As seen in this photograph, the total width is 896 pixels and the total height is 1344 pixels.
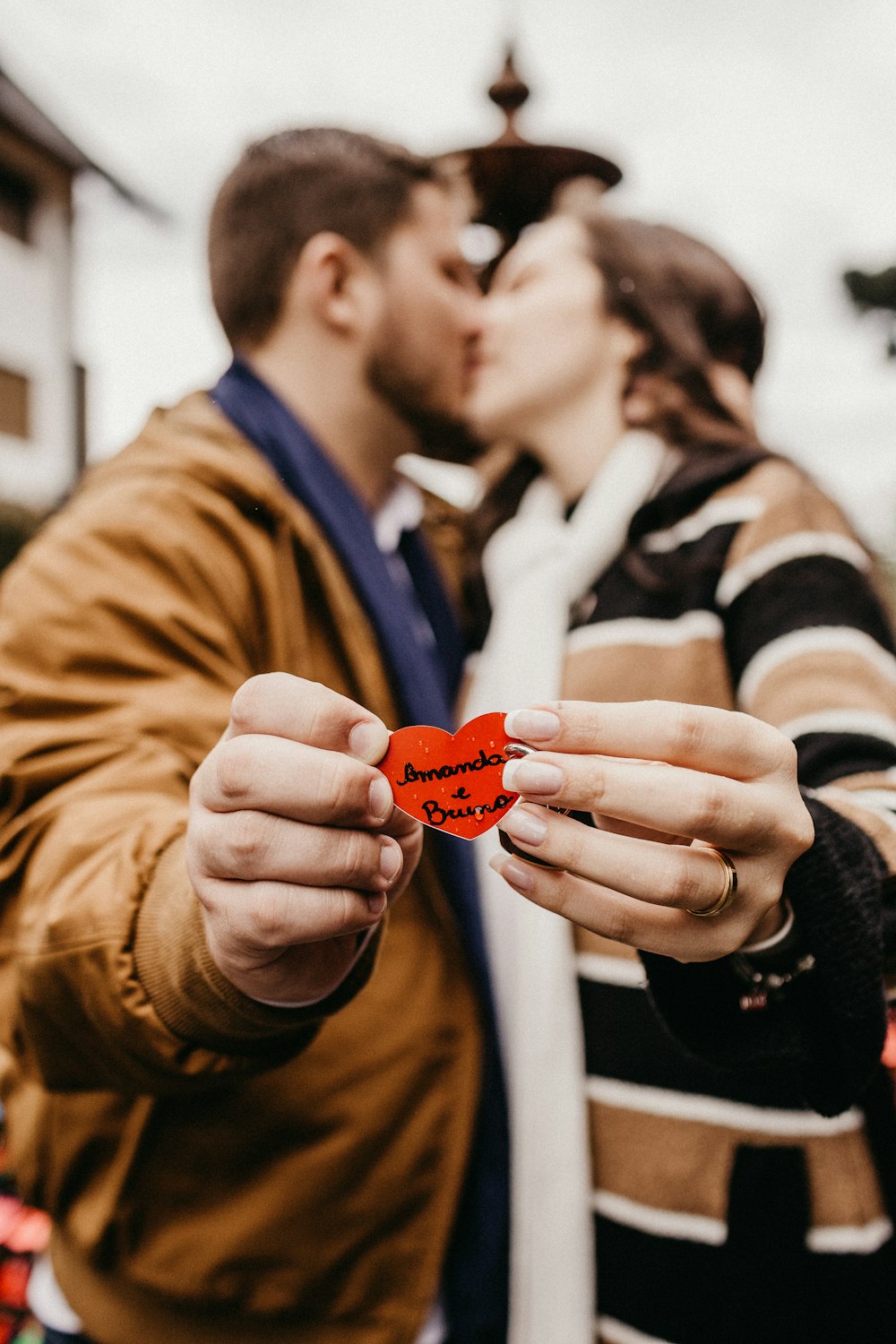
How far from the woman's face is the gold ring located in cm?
101

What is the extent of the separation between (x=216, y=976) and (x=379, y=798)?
0.20m

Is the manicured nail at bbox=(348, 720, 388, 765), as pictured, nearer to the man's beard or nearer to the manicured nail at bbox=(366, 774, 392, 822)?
the manicured nail at bbox=(366, 774, 392, 822)

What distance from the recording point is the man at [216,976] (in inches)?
25.5

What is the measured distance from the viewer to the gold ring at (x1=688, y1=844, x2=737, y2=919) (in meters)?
0.50

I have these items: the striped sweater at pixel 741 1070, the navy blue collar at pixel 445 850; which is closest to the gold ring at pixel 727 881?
the striped sweater at pixel 741 1070

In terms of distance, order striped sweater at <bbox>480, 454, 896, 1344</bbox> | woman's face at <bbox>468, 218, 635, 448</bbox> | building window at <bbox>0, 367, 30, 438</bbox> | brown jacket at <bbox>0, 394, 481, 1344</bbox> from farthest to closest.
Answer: building window at <bbox>0, 367, 30, 438</bbox> < woman's face at <bbox>468, 218, 635, 448</bbox> < striped sweater at <bbox>480, 454, 896, 1344</bbox> < brown jacket at <bbox>0, 394, 481, 1344</bbox>

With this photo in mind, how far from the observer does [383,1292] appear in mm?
892

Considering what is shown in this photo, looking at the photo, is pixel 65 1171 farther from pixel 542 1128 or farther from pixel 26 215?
pixel 26 215

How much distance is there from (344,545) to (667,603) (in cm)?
37

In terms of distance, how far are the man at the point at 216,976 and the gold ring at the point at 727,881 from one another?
18cm

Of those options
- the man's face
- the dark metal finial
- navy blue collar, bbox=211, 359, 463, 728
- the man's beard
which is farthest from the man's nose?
navy blue collar, bbox=211, 359, 463, 728

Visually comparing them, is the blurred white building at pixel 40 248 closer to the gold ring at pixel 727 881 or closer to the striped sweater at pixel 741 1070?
the striped sweater at pixel 741 1070

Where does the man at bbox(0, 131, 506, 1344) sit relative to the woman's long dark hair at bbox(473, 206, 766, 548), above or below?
below

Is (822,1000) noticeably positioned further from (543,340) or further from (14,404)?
(14,404)
